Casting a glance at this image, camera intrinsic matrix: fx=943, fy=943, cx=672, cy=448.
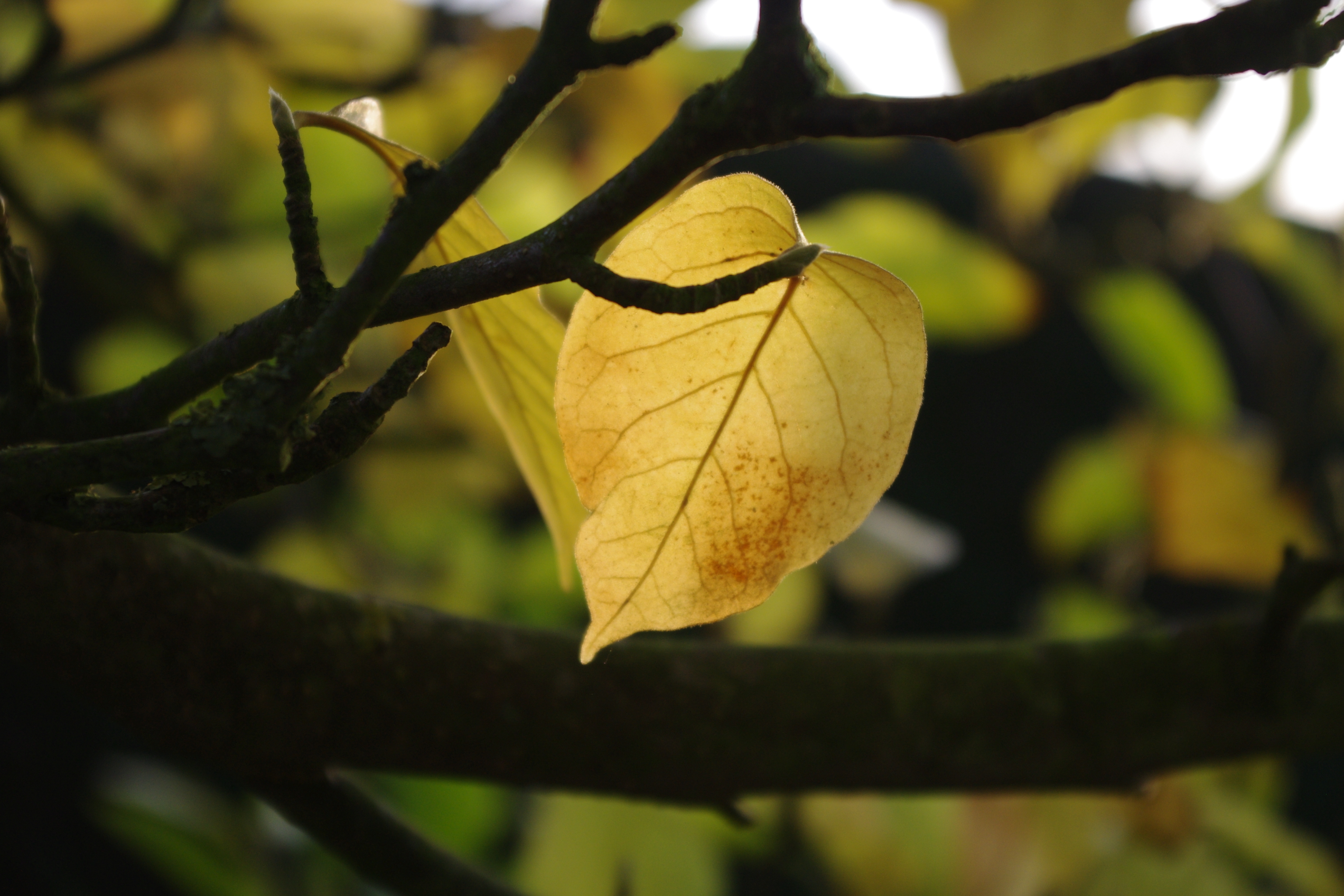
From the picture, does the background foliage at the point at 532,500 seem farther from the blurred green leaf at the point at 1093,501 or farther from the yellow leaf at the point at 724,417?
the yellow leaf at the point at 724,417

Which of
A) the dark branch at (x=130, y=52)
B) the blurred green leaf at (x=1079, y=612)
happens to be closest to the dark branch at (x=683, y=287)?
the dark branch at (x=130, y=52)

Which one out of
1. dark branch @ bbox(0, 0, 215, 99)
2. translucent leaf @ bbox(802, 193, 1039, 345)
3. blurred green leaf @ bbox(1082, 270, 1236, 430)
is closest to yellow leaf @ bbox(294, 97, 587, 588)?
dark branch @ bbox(0, 0, 215, 99)

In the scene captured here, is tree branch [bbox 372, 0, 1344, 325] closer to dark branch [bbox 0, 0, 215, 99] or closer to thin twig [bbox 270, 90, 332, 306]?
thin twig [bbox 270, 90, 332, 306]

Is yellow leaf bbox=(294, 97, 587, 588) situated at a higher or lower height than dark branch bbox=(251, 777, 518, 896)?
higher

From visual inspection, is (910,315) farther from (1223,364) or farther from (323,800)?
(1223,364)

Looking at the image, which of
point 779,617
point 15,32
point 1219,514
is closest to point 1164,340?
point 1219,514
